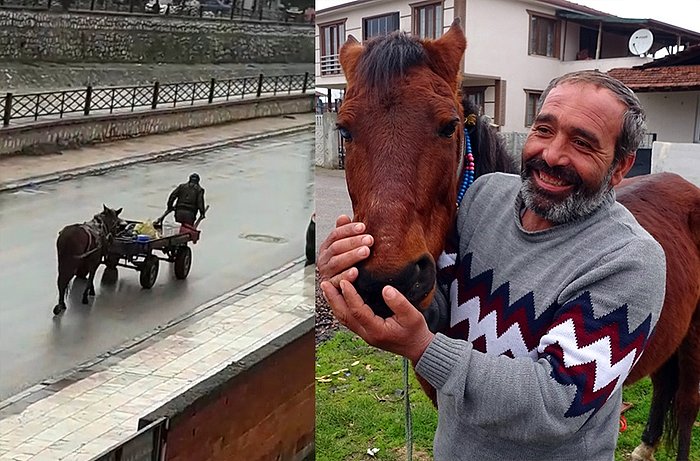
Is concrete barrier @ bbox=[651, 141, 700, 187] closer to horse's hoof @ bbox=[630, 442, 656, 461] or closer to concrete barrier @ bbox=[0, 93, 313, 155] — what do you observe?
horse's hoof @ bbox=[630, 442, 656, 461]

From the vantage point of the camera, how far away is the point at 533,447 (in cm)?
110

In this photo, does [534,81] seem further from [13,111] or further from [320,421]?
[13,111]

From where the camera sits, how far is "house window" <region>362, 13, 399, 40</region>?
1.75 m

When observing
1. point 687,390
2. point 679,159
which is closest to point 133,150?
point 687,390

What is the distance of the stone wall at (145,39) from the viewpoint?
1.17 m

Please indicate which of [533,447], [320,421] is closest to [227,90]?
[533,447]

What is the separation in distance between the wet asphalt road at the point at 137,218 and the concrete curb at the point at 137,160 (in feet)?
0.04

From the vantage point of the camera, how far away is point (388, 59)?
1.14 metres

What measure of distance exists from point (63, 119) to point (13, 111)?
0.10 m

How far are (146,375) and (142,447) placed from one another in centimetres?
15

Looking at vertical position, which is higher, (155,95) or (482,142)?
(155,95)

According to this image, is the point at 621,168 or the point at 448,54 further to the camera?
the point at 448,54

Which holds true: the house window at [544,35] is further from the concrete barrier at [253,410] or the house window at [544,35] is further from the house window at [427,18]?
the concrete barrier at [253,410]

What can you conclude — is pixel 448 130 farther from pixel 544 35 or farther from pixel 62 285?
pixel 544 35
